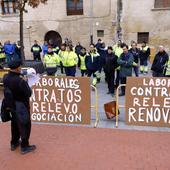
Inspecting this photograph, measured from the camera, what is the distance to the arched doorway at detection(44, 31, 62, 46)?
82.0 feet

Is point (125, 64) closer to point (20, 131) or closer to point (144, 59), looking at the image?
point (144, 59)

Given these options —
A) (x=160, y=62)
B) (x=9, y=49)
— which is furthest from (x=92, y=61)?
(x=9, y=49)

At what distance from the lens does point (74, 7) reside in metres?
24.0

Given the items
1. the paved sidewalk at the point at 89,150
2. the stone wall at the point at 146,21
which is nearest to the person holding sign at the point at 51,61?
the paved sidewalk at the point at 89,150

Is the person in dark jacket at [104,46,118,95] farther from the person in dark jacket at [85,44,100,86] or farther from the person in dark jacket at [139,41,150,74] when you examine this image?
the person in dark jacket at [139,41,150,74]

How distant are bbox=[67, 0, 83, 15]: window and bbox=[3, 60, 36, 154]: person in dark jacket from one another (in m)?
19.2

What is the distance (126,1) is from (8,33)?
10.4 metres

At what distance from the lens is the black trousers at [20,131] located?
18.2 ft

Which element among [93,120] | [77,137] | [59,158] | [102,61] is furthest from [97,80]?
[59,158]

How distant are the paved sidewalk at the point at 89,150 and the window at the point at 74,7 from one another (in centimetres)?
1816

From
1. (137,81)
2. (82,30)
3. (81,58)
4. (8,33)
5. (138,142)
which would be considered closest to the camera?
(138,142)

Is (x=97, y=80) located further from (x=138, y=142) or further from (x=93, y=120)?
(x=138, y=142)

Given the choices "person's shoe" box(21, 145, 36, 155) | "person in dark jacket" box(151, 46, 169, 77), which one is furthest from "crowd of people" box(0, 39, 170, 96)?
"person's shoe" box(21, 145, 36, 155)

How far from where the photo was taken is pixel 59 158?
18.0ft
